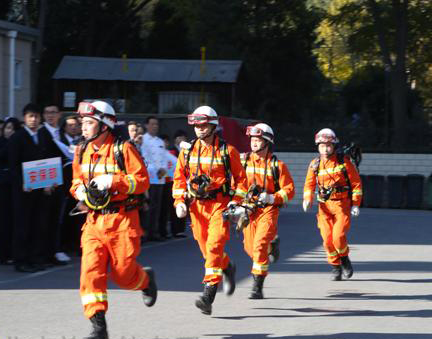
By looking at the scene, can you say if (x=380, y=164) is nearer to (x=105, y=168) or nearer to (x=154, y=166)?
(x=154, y=166)

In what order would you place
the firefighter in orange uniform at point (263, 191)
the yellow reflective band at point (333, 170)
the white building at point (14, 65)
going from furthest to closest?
the white building at point (14, 65)
the yellow reflective band at point (333, 170)
the firefighter in orange uniform at point (263, 191)

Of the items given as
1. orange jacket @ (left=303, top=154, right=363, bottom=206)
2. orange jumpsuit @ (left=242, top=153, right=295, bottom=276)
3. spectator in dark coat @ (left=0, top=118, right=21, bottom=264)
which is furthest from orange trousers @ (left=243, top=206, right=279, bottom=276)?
spectator in dark coat @ (left=0, top=118, right=21, bottom=264)

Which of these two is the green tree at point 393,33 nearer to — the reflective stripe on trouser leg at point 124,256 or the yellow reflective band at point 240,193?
the yellow reflective band at point 240,193

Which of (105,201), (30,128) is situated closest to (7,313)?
(105,201)

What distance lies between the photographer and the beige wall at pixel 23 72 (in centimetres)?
2336

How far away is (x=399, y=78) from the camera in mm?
32438

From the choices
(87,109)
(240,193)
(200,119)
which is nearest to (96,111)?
(87,109)

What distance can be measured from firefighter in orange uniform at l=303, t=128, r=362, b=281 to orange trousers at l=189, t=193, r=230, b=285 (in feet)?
9.16

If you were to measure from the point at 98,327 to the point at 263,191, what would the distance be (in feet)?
12.1

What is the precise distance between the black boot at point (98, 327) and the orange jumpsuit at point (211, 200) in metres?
1.95

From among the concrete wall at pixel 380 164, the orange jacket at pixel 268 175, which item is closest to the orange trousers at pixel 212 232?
the orange jacket at pixel 268 175

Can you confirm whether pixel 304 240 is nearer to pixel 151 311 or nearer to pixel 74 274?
pixel 74 274

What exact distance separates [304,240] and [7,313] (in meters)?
9.07

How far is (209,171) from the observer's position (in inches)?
382
